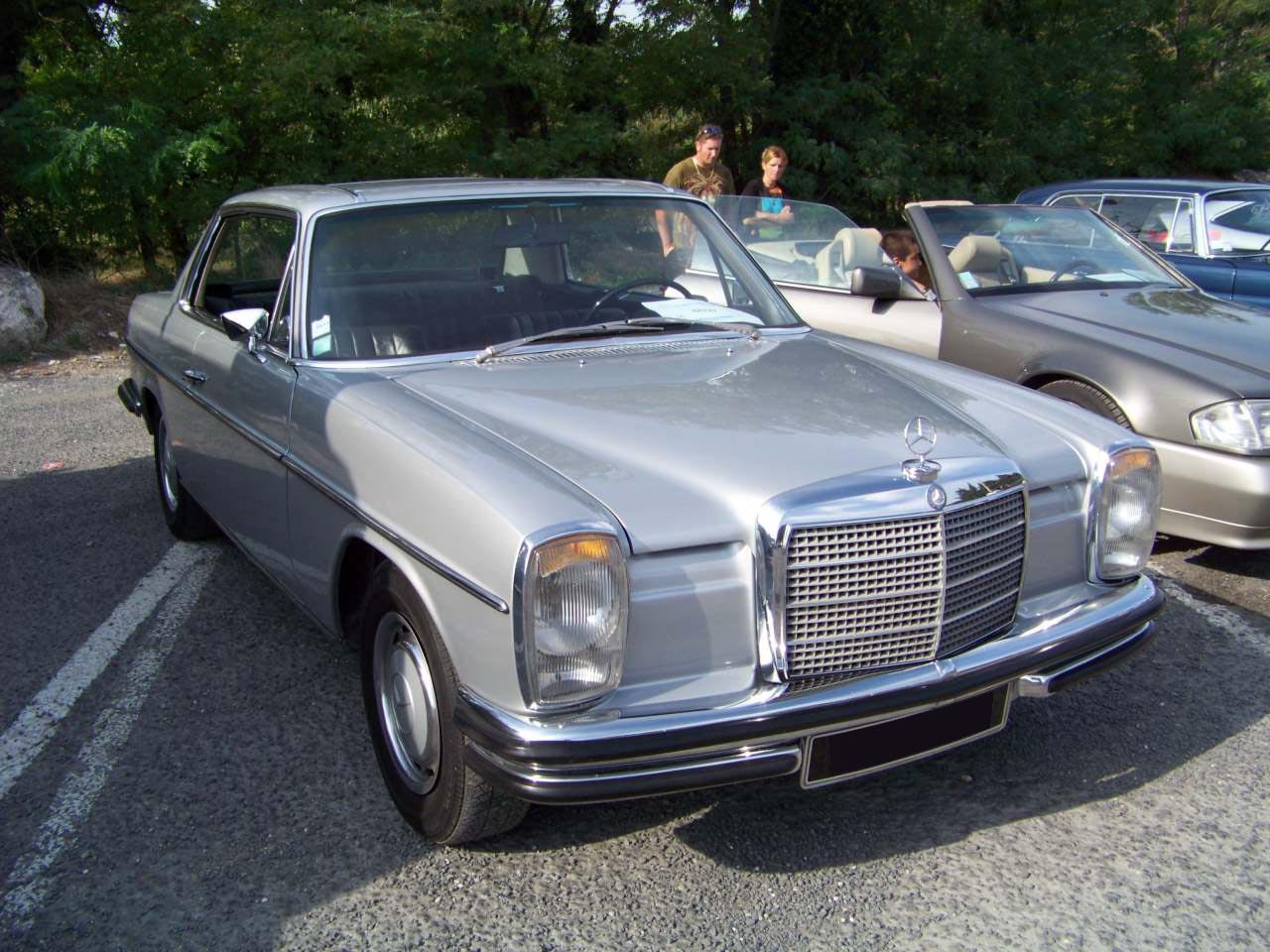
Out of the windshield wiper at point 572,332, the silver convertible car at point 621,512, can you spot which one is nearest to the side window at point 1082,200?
the silver convertible car at point 621,512

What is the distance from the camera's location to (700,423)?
2.92 metres

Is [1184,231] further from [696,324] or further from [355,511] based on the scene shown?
[355,511]

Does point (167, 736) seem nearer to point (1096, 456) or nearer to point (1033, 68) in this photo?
point (1096, 456)

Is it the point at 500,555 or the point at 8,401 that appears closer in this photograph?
the point at 500,555

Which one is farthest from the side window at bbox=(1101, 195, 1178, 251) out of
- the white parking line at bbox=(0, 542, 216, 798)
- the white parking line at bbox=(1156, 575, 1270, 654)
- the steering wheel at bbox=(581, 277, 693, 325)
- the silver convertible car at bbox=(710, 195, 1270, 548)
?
the white parking line at bbox=(0, 542, 216, 798)

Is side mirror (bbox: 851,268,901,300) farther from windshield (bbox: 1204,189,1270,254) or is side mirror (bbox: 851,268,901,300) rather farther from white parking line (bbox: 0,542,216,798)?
windshield (bbox: 1204,189,1270,254)

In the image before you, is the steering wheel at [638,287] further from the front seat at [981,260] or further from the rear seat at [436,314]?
the front seat at [981,260]

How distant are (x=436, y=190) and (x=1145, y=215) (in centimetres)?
632

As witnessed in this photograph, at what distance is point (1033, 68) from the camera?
64.3 ft

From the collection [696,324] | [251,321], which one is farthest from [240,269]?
[696,324]

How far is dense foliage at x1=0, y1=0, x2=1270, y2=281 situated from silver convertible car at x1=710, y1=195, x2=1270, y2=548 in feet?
23.4

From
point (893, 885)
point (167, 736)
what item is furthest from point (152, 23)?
point (893, 885)

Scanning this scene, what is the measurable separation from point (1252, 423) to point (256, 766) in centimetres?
387

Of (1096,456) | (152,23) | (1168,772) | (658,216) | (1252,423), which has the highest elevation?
(152,23)
